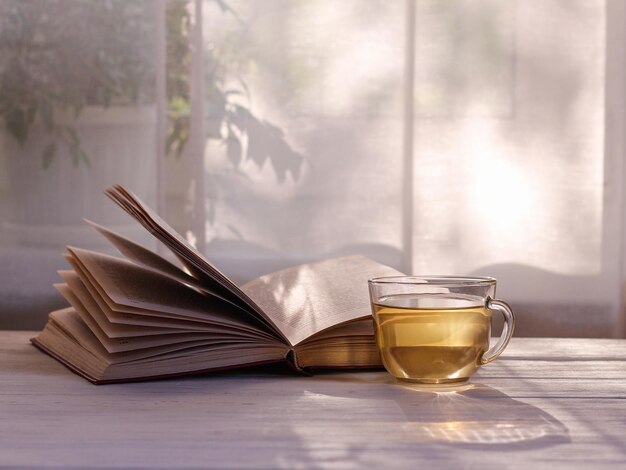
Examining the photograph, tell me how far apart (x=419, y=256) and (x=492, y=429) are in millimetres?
895

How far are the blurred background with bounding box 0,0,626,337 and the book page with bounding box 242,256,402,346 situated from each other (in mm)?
431

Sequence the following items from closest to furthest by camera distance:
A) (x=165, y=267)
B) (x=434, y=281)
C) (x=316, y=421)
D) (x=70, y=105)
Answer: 1. (x=316, y=421)
2. (x=434, y=281)
3. (x=165, y=267)
4. (x=70, y=105)

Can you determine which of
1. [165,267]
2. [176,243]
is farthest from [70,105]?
[176,243]

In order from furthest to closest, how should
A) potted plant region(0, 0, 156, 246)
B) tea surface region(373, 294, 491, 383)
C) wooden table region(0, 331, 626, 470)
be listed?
1. potted plant region(0, 0, 156, 246)
2. tea surface region(373, 294, 491, 383)
3. wooden table region(0, 331, 626, 470)

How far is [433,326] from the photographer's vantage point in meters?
0.77

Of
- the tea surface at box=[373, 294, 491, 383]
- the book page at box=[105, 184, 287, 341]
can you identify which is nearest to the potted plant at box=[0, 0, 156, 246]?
the book page at box=[105, 184, 287, 341]

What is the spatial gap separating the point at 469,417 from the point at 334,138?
2.98ft

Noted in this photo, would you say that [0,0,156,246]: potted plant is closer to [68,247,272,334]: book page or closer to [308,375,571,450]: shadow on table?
[68,247,272,334]: book page

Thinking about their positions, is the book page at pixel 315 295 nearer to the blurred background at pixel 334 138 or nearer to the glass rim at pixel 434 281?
the glass rim at pixel 434 281

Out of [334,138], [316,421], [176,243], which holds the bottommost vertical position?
[316,421]

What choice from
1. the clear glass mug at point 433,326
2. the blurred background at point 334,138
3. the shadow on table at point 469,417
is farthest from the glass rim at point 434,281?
the blurred background at point 334,138

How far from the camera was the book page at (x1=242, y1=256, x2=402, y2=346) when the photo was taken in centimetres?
86

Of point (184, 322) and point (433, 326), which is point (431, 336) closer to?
point (433, 326)

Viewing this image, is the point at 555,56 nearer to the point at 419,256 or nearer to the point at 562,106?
the point at 562,106
